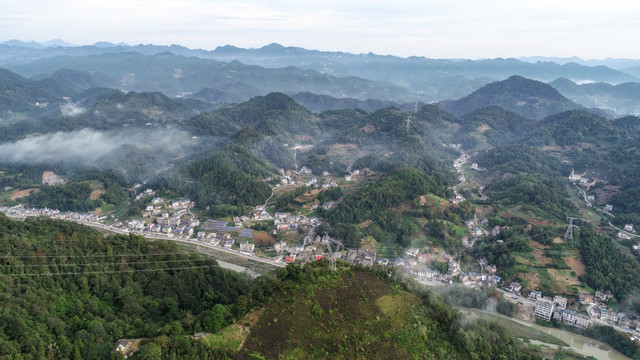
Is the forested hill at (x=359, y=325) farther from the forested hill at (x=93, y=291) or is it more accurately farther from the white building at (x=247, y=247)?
the white building at (x=247, y=247)

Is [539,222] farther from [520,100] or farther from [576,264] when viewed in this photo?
[520,100]

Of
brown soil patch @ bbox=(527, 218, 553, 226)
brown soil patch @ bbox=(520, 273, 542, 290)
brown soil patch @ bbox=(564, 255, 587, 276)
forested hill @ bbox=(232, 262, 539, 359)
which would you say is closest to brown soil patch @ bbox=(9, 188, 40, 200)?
forested hill @ bbox=(232, 262, 539, 359)

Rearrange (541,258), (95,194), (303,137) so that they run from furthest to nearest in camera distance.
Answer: (303,137)
(95,194)
(541,258)

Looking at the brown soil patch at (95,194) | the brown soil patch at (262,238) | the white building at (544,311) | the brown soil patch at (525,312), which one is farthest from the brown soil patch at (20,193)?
the white building at (544,311)

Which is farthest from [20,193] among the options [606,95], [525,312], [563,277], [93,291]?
[606,95]

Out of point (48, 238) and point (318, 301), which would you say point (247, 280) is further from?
point (48, 238)

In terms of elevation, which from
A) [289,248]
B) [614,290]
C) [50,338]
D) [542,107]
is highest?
[542,107]

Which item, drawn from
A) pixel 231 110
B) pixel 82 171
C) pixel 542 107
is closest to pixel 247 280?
pixel 82 171
